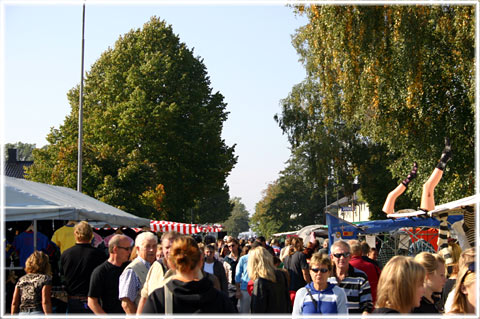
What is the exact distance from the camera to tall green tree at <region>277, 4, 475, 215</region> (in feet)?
61.9

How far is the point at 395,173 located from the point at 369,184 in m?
12.5

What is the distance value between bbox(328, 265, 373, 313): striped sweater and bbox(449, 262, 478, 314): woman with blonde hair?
2.25 meters

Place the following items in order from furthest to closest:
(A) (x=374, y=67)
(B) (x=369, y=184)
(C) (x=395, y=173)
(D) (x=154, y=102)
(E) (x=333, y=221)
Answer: (D) (x=154, y=102)
(B) (x=369, y=184)
(C) (x=395, y=173)
(A) (x=374, y=67)
(E) (x=333, y=221)

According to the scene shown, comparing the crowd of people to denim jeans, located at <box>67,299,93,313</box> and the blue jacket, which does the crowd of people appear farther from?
the blue jacket

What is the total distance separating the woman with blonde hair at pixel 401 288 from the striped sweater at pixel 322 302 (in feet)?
6.16

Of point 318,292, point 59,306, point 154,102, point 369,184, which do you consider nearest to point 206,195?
point 154,102

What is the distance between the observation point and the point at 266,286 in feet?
26.0

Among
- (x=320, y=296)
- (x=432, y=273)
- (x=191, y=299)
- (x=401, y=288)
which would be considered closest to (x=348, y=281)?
(x=320, y=296)

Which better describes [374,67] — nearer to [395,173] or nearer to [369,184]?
[395,173]

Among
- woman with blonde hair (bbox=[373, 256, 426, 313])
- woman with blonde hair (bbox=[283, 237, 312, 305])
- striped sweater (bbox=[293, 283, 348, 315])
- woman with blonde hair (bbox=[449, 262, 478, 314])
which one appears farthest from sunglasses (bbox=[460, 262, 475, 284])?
woman with blonde hair (bbox=[283, 237, 312, 305])

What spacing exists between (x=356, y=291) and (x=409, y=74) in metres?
13.3

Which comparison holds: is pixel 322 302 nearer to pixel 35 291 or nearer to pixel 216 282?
pixel 216 282

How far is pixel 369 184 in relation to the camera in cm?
3838

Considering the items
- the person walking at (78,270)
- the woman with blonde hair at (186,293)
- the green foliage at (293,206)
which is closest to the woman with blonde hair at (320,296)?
the woman with blonde hair at (186,293)
